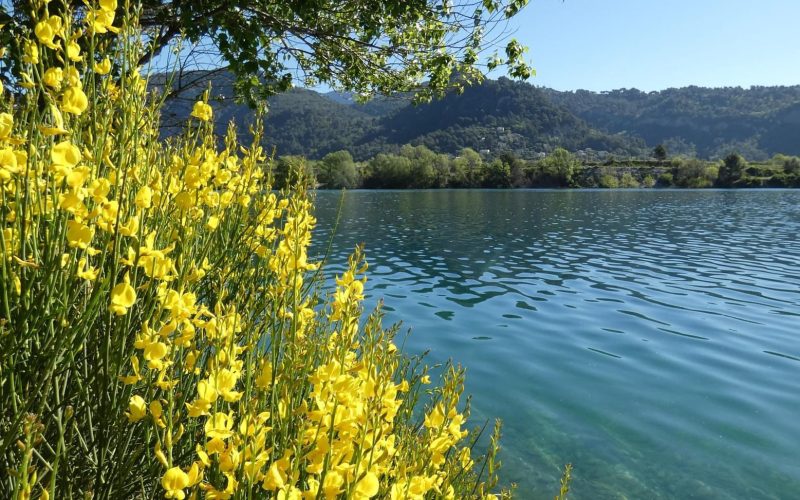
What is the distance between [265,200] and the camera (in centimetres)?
366

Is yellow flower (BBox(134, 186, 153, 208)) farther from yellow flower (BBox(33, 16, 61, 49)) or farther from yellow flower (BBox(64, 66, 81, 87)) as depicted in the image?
yellow flower (BBox(33, 16, 61, 49))

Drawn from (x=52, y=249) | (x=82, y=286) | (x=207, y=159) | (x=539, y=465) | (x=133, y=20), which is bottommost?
(x=539, y=465)

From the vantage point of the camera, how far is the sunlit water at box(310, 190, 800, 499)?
17.6 ft

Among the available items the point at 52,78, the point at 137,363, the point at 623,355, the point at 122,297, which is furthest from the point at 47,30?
the point at 623,355

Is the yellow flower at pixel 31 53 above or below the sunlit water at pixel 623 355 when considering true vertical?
above

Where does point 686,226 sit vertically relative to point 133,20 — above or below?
below

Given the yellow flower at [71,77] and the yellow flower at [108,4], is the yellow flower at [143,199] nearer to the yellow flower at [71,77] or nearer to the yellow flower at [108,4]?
the yellow flower at [71,77]

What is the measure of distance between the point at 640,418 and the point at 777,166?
108693mm

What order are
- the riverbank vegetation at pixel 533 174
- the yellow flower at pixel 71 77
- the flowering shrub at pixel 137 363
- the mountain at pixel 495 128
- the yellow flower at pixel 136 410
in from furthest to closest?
the mountain at pixel 495 128 < the riverbank vegetation at pixel 533 174 < the yellow flower at pixel 71 77 < the yellow flower at pixel 136 410 < the flowering shrub at pixel 137 363

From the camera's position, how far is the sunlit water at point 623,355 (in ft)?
17.6

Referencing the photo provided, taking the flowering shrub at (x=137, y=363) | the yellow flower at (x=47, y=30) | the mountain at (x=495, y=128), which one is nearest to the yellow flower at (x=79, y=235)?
the flowering shrub at (x=137, y=363)

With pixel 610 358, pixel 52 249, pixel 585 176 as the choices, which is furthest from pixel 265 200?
pixel 585 176

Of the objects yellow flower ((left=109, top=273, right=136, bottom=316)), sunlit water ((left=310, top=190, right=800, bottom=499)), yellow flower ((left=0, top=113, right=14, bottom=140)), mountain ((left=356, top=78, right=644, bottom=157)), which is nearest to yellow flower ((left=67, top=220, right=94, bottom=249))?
yellow flower ((left=109, top=273, right=136, bottom=316))

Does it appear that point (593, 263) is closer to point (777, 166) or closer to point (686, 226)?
point (686, 226)
